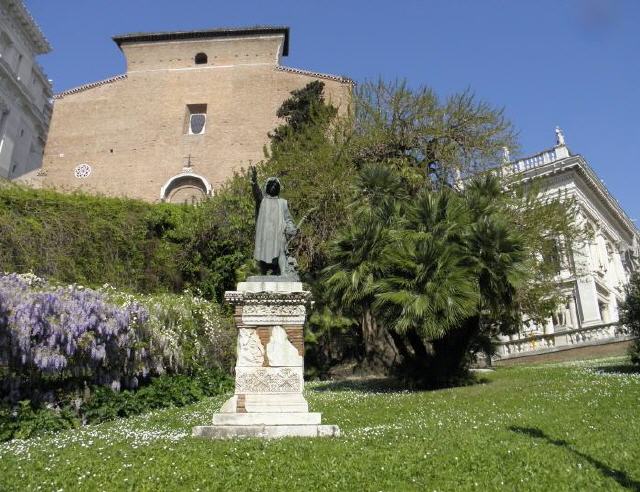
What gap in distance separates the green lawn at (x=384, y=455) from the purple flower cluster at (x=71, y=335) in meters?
3.01

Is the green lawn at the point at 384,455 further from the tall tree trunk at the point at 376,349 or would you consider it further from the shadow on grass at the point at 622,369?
the tall tree trunk at the point at 376,349

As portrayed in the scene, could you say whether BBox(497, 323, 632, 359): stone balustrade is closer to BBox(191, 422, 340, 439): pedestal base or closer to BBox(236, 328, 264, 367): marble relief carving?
BBox(191, 422, 340, 439): pedestal base

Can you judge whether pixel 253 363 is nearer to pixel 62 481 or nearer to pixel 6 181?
pixel 62 481

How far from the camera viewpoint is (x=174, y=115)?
37.1 m

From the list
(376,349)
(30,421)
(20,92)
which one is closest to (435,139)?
(376,349)

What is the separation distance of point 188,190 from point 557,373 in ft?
83.5

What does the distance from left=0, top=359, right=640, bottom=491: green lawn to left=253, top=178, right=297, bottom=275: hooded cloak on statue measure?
2859mm

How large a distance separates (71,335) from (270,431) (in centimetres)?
708

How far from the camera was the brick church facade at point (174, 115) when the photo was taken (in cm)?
3541

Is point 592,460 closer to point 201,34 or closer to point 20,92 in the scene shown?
point 201,34

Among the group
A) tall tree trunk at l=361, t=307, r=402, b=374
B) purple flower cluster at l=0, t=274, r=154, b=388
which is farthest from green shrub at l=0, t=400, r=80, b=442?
tall tree trunk at l=361, t=307, r=402, b=374

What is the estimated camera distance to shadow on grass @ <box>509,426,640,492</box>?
5391 millimetres

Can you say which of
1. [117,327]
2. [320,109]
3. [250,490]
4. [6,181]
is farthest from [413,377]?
[6,181]

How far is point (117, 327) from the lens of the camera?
13727 millimetres
